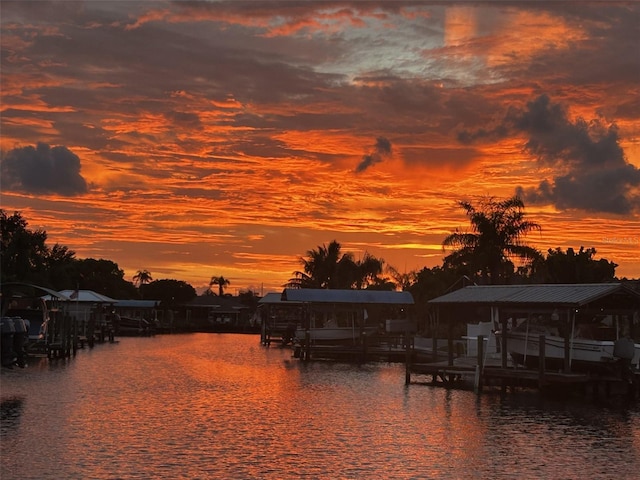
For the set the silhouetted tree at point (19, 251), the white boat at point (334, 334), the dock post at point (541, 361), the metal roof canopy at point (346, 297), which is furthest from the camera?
the silhouetted tree at point (19, 251)

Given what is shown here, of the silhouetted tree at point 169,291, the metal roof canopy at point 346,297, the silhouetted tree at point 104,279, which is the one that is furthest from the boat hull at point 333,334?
the silhouetted tree at point 169,291

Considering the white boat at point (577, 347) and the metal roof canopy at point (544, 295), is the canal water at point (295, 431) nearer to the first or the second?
the white boat at point (577, 347)

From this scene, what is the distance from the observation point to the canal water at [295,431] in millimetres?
25375

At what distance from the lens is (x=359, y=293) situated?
73812 mm

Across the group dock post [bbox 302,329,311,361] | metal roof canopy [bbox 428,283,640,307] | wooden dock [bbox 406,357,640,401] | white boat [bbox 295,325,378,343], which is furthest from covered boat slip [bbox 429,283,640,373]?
white boat [bbox 295,325,378,343]

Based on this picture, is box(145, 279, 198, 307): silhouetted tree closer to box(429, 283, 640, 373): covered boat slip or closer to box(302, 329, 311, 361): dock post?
box(302, 329, 311, 361): dock post

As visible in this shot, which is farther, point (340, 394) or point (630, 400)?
point (340, 394)

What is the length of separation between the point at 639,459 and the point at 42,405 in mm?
23851

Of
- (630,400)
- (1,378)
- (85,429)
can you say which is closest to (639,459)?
(630,400)

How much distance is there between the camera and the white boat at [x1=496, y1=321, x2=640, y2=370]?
40469mm

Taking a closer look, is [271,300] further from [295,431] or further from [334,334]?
[295,431]

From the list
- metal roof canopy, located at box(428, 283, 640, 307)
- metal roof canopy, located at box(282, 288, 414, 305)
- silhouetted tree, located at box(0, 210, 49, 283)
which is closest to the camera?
metal roof canopy, located at box(428, 283, 640, 307)

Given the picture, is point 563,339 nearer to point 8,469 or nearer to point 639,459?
point 639,459

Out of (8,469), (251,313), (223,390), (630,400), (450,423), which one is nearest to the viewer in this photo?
(8,469)
